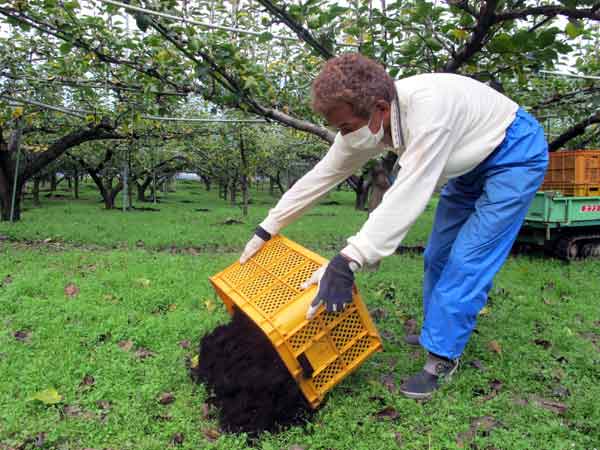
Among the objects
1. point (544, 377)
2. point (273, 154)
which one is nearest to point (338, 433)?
point (544, 377)

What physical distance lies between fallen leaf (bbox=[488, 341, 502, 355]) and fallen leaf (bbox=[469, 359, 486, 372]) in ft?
0.73

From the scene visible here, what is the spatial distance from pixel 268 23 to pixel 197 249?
473 centimetres

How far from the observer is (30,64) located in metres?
7.35

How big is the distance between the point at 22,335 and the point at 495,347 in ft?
10.2

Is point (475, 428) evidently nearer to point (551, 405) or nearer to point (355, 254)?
point (551, 405)

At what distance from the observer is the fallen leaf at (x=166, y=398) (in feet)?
7.60

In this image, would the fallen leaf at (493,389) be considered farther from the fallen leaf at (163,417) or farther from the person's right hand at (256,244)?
the fallen leaf at (163,417)

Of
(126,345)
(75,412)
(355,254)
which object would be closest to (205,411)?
(75,412)

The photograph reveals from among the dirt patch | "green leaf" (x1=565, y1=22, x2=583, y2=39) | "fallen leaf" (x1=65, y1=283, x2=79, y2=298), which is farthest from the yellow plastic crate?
the dirt patch

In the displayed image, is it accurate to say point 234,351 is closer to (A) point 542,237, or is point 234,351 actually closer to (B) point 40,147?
(A) point 542,237

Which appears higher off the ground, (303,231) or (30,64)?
(30,64)

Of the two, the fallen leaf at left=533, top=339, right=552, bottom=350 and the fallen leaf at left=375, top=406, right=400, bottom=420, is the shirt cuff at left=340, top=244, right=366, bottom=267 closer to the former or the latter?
the fallen leaf at left=375, top=406, right=400, bottom=420

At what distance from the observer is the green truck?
651 centimetres

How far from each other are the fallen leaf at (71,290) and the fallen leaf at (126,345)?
3.94 ft
